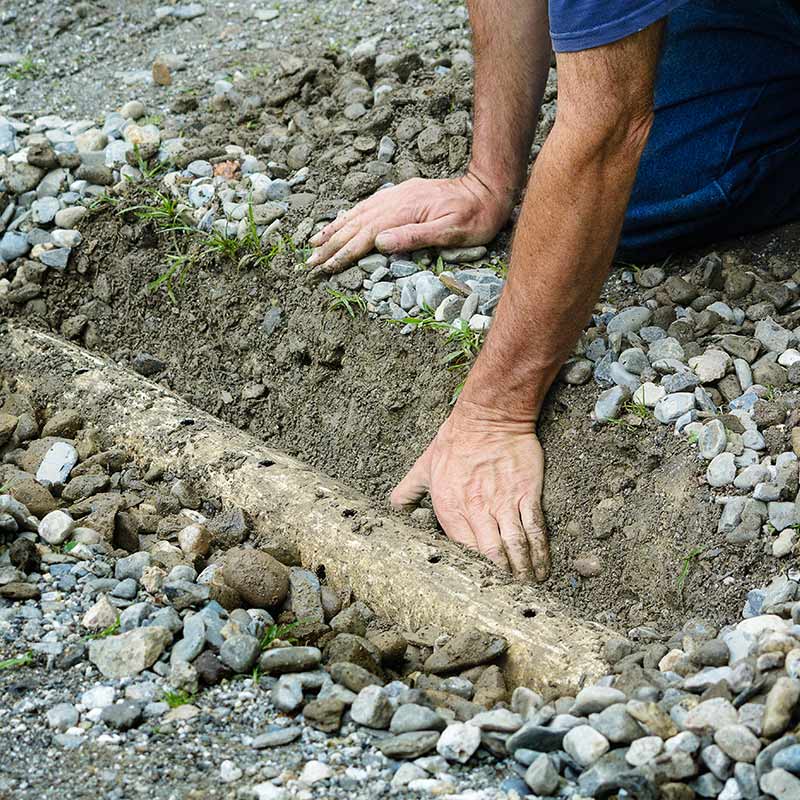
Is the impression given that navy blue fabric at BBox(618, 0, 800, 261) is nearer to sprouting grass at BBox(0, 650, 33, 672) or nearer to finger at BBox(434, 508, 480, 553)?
finger at BBox(434, 508, 480, 553)

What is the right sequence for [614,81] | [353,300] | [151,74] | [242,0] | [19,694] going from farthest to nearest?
[242,0] < [151,74] < [353,300] < [614,81] < [19,694]

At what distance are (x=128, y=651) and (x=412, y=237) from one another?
4.59 feet

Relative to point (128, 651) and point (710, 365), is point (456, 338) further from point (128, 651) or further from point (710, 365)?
point (128, 651)

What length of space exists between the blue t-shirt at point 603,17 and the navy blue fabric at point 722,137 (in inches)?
35.5

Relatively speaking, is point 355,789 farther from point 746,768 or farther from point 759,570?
point 759,570

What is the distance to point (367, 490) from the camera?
2.77m

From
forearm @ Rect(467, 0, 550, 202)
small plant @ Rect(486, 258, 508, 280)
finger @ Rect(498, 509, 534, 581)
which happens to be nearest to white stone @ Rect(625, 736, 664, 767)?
finger @ Rect(498, 509, 534, 581)

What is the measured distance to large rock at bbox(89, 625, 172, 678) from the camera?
197 centimetres

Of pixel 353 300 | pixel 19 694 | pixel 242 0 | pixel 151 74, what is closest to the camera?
pixel 19 694

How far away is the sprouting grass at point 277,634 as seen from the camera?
2117mm

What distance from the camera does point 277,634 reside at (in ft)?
7.06

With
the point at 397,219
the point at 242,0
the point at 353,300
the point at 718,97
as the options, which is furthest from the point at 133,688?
the point at 242,0

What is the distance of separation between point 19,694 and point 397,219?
1.60m

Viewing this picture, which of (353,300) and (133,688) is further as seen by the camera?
(353,300)
